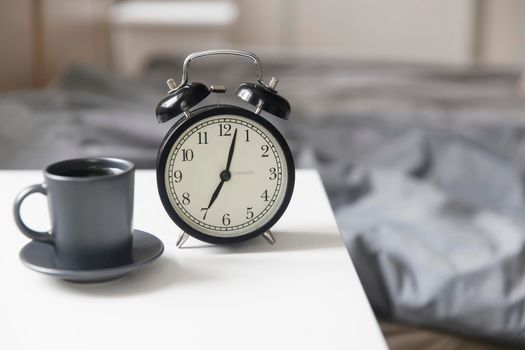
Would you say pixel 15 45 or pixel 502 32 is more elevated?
pixel 15 45

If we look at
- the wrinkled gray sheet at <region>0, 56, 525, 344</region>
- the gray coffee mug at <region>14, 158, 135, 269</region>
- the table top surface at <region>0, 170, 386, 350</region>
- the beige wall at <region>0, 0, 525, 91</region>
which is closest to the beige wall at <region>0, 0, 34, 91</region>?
the wrinkled gray sheet at <region>0, 56, 525, 344</region>

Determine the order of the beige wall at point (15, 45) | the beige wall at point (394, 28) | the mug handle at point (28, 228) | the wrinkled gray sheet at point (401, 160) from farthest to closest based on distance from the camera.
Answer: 1. the beige wall at point (394, 28)
2. the beige wall at point (15, 45)
3. the wrinkled gray sheet at point (401, 160)
4. the mug handle at point (28, 228)

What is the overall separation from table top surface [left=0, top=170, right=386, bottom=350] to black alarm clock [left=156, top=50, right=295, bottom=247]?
0.08 feet

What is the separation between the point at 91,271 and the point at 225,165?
0.55 feet

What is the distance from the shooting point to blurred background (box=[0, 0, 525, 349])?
1.09 metres

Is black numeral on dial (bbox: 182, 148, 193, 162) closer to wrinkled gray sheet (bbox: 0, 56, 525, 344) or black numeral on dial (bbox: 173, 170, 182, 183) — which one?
black numeral on dial (bbox: 173, 170, 182, 183)

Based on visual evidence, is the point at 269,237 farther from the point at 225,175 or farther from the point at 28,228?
the point at 28,228

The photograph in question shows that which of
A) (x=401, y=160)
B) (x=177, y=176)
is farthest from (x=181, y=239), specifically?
(x=401, y=160)

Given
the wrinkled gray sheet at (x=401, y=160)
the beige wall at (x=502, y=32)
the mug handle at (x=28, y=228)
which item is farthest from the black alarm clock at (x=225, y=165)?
the beige wall at (x=502, y=32)

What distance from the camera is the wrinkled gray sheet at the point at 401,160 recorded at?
3.56ft

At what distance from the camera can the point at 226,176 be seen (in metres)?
0.72

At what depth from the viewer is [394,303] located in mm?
1088

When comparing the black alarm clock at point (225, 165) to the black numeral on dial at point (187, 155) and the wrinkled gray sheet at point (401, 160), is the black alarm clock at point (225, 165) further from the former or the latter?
the wrinkled gray sheet at point (401, 160)

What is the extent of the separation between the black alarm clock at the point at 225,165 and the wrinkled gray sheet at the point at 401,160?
16.6 inches
